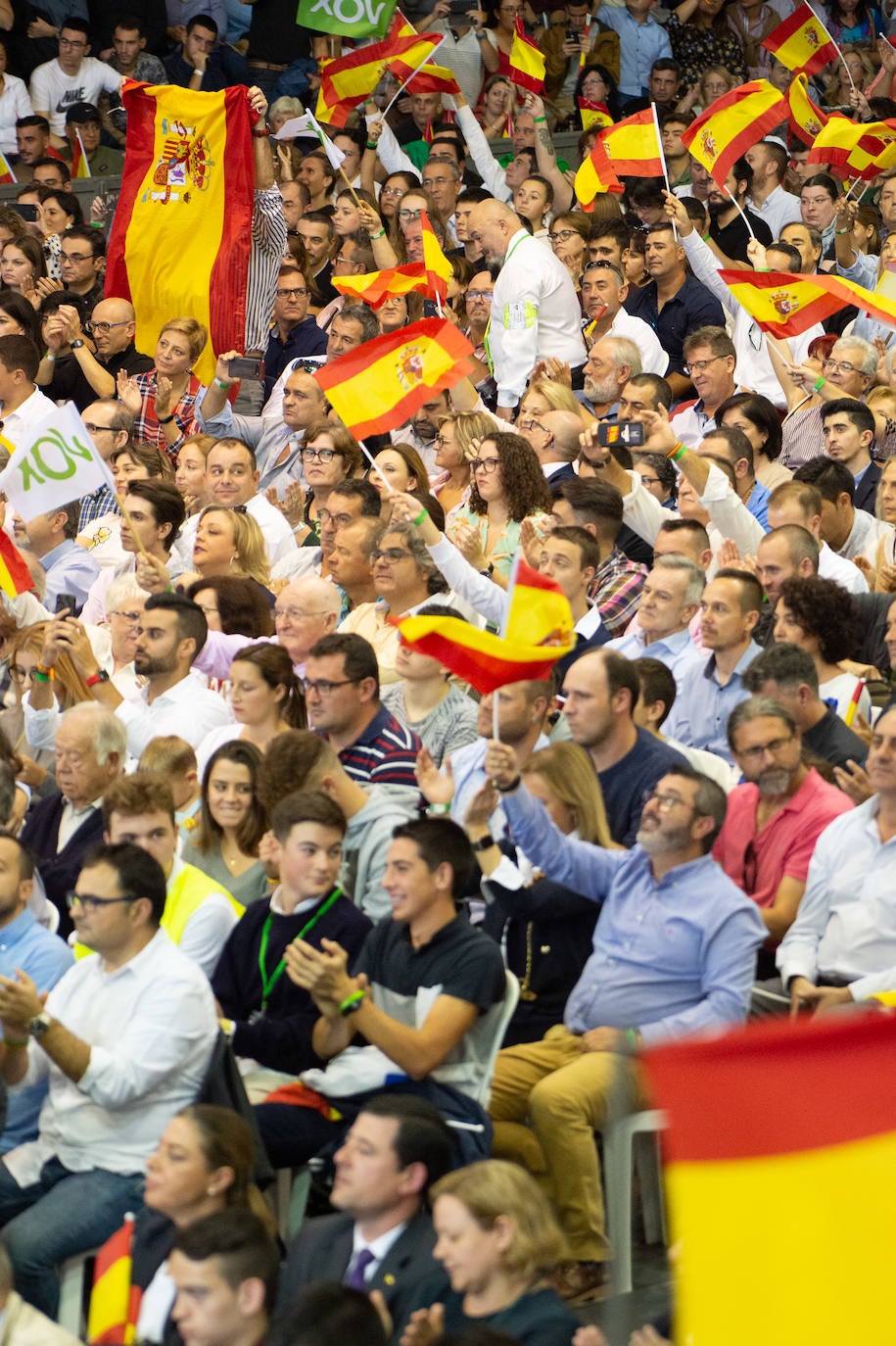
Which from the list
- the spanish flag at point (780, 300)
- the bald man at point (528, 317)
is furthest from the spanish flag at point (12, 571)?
the spanish flag at point (780, 300)

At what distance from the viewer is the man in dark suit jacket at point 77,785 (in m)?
6.31

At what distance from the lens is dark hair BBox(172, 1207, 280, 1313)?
4.22m

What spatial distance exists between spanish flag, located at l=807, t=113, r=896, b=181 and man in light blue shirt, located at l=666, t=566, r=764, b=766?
5.73 metres

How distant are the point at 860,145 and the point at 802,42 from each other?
1.95 metres

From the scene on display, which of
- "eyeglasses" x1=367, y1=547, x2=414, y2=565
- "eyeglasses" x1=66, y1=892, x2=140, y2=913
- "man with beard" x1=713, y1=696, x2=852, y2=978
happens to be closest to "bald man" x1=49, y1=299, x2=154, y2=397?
"eyeglasses" x1=367, y1=547, x2=414, y2=565

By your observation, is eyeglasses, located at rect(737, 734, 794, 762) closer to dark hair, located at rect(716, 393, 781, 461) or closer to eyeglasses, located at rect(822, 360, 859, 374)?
dark hair, located at rect(716, 393, 781, 461)

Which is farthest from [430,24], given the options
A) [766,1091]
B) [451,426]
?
[766,1091]

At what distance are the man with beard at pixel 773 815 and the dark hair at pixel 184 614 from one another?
6.80 feet

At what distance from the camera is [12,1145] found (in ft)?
17.4

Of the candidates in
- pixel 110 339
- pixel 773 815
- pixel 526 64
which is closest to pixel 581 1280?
pixel 773 815

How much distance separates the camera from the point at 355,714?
6387mm

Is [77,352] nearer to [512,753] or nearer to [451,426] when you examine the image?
[451,426]

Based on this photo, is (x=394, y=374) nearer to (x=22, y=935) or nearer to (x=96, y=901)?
(x=22, y=935)

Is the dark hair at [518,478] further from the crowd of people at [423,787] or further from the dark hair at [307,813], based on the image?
the dark hair at [307,813]
